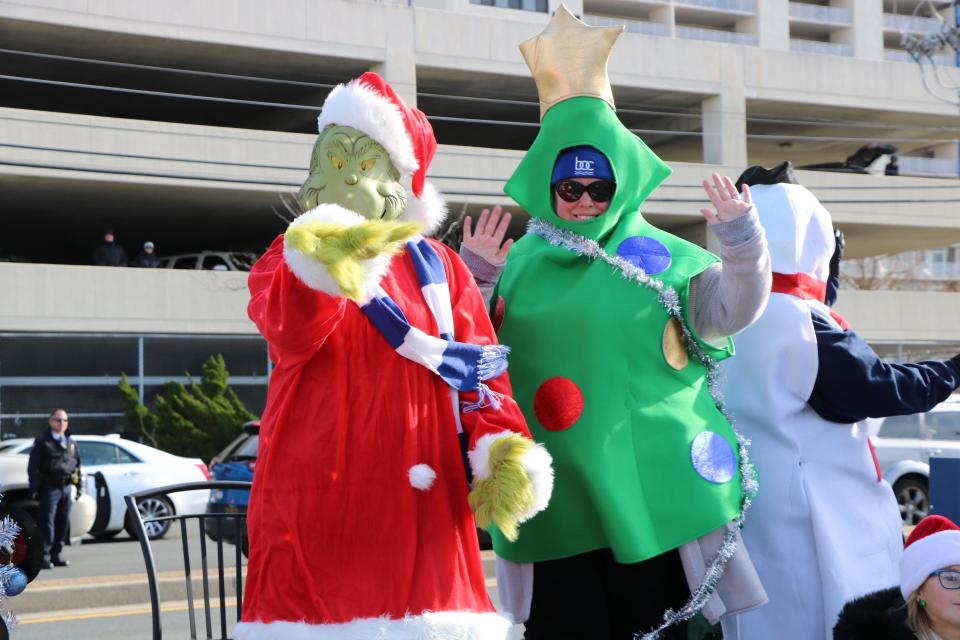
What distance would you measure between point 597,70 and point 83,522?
10.9 m

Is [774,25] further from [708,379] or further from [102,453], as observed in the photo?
[708,379]

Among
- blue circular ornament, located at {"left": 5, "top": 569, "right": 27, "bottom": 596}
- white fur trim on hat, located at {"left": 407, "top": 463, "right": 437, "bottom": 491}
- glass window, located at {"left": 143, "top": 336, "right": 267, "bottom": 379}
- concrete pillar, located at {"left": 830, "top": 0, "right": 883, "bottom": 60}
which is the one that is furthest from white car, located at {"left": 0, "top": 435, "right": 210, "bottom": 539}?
concrete pillar, located at {"left": 830, "top": 0, "right": 883, "bottom": 60}

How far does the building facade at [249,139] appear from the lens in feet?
81.3

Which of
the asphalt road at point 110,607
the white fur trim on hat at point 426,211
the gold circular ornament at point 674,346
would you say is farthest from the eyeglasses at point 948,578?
the asphalt road at point 110,607

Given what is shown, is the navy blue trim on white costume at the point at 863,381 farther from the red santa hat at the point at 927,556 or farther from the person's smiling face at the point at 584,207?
the person's smiling face at the point at 584,207

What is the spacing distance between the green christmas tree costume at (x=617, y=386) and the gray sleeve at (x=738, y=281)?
10 centimetres

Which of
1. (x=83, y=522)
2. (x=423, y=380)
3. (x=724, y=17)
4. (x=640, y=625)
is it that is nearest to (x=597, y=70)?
(x=423, y=380)

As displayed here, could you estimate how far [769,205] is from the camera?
4.29m

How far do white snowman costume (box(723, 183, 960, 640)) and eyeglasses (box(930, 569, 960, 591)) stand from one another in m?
0.68

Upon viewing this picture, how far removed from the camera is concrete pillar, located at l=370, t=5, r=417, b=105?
2764cm

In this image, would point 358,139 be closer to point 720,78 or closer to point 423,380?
point 423,380

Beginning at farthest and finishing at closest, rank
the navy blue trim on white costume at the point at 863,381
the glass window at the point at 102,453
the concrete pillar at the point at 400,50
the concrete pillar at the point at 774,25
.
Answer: the concrete pillar at the point at 774,25, the concrete pillar at the point at 400,50, the glass window at the point at 102,453, the navy blue trim on white costume at the point at 863,381

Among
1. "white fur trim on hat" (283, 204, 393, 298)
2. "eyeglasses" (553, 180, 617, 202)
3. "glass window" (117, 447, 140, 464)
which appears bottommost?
"glass window" (117, 447, 140, 464)

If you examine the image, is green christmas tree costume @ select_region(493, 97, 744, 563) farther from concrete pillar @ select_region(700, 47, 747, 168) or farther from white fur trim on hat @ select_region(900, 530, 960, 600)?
concrete pillar @ select_region(700, 47, 747, 168)
